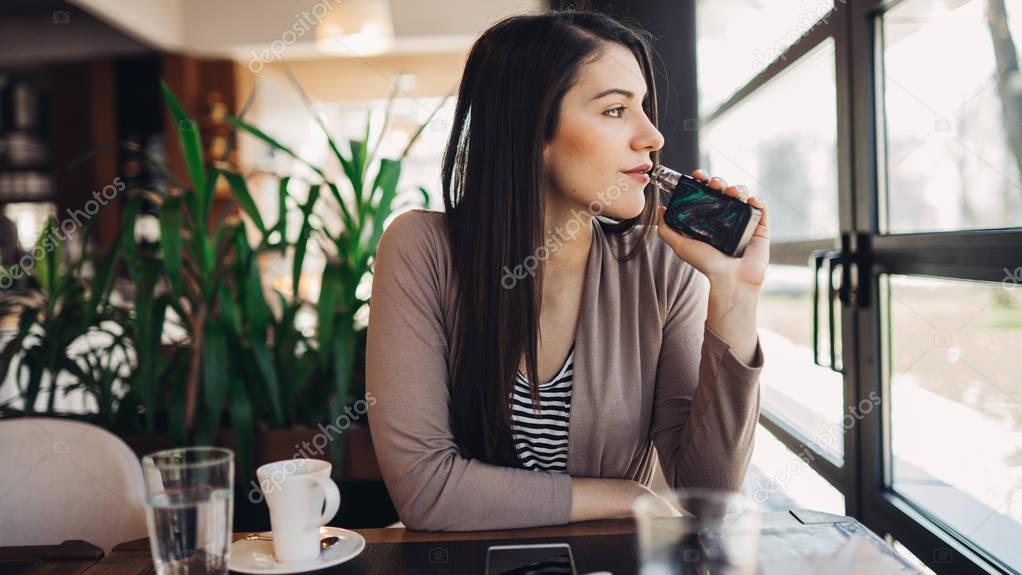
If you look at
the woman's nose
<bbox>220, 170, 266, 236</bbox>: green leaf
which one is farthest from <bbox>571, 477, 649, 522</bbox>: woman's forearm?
<bbox>220, 170, 266, 236</bbox>: green leaf

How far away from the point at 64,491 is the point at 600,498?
794 mm

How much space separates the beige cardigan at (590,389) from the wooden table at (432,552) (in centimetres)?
8

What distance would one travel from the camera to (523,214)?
50.3 inches

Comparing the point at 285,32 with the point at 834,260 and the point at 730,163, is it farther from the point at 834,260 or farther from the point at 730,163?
the point at 834,260

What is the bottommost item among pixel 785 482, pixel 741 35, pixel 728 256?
pixel 785 482

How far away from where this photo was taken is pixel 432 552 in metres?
0.85

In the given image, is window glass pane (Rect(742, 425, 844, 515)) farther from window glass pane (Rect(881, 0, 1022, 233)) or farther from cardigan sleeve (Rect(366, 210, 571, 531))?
cardigan sleeve (Rect(366, 210, 571, 531))

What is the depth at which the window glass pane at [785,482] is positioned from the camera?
2266 millimetres

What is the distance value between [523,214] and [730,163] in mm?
2079

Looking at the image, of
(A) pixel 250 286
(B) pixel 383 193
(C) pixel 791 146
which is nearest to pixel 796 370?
(C) pixel 791 146

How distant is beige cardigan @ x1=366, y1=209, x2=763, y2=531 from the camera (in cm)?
102

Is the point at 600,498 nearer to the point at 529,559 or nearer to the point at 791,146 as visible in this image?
the point at 529,559

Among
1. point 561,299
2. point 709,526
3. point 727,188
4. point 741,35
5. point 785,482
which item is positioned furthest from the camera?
point 741,35

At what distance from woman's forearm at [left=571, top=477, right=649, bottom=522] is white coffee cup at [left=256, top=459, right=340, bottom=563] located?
327mm
